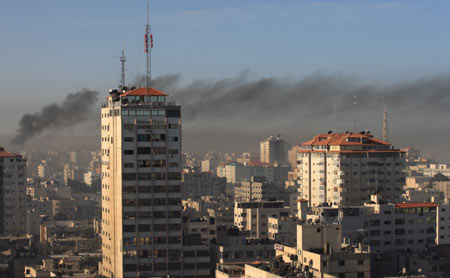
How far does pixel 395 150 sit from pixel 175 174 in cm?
5634

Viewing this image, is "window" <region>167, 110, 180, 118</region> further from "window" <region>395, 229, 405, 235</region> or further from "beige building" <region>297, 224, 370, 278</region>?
"window" <region>395, 229, 405, 235</region>

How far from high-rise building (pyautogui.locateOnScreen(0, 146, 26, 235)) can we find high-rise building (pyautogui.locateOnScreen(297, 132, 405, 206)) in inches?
2346

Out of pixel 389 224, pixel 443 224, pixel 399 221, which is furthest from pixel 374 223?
pixel 443 224

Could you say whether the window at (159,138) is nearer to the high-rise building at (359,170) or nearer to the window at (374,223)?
the window at (374,223)

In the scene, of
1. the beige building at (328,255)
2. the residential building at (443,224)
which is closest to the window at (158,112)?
the beige building at (328,255)

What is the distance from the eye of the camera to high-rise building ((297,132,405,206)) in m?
163

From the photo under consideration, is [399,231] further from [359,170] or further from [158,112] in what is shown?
[158,112]

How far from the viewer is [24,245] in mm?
174375

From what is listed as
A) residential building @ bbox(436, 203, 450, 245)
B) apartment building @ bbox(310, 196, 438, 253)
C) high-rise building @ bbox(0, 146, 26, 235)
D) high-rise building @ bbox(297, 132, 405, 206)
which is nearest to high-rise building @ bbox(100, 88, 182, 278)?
apartment building @ bbox(310, 196, 438, 253)

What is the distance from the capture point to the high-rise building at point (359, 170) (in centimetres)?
16288

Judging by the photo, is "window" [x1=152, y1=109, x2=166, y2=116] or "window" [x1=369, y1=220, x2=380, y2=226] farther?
"window" [x1=369, y1=220, x2=380, y2=226]

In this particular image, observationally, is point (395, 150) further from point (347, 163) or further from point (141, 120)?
point (141, 120)

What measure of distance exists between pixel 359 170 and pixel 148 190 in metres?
53.3

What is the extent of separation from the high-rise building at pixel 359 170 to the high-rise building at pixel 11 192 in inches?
2346
